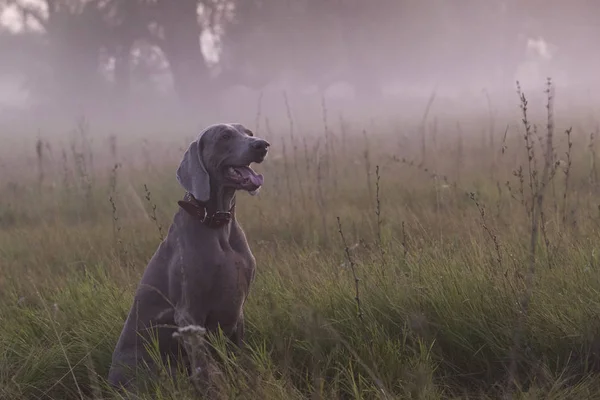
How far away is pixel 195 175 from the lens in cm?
276

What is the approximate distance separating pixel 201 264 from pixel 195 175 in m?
0.48

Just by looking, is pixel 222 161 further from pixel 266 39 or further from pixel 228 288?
pixel 266 39

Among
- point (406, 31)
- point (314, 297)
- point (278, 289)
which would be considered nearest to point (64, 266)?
point (278, 289)

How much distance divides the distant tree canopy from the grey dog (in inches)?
1053

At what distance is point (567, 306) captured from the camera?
2.58 meters

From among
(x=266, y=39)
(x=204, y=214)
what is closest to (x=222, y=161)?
(x=204, y=214)

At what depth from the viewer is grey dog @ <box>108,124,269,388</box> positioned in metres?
2.58

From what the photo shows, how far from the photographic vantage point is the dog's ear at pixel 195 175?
2.70 m

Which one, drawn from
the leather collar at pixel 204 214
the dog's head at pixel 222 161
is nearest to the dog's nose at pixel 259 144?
the dog's head at pixel 222 161

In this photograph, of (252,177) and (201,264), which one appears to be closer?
(201,264)

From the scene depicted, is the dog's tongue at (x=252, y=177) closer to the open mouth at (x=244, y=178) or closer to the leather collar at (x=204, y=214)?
the open mouth at (x=244, y=178)

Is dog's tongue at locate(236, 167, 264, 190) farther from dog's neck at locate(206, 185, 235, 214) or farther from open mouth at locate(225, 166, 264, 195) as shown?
dog's neck at locate(206, 185, 235, 214)

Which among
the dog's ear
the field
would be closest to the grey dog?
the dog's ear

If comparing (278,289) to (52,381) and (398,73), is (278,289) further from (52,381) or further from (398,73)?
(398,73)
